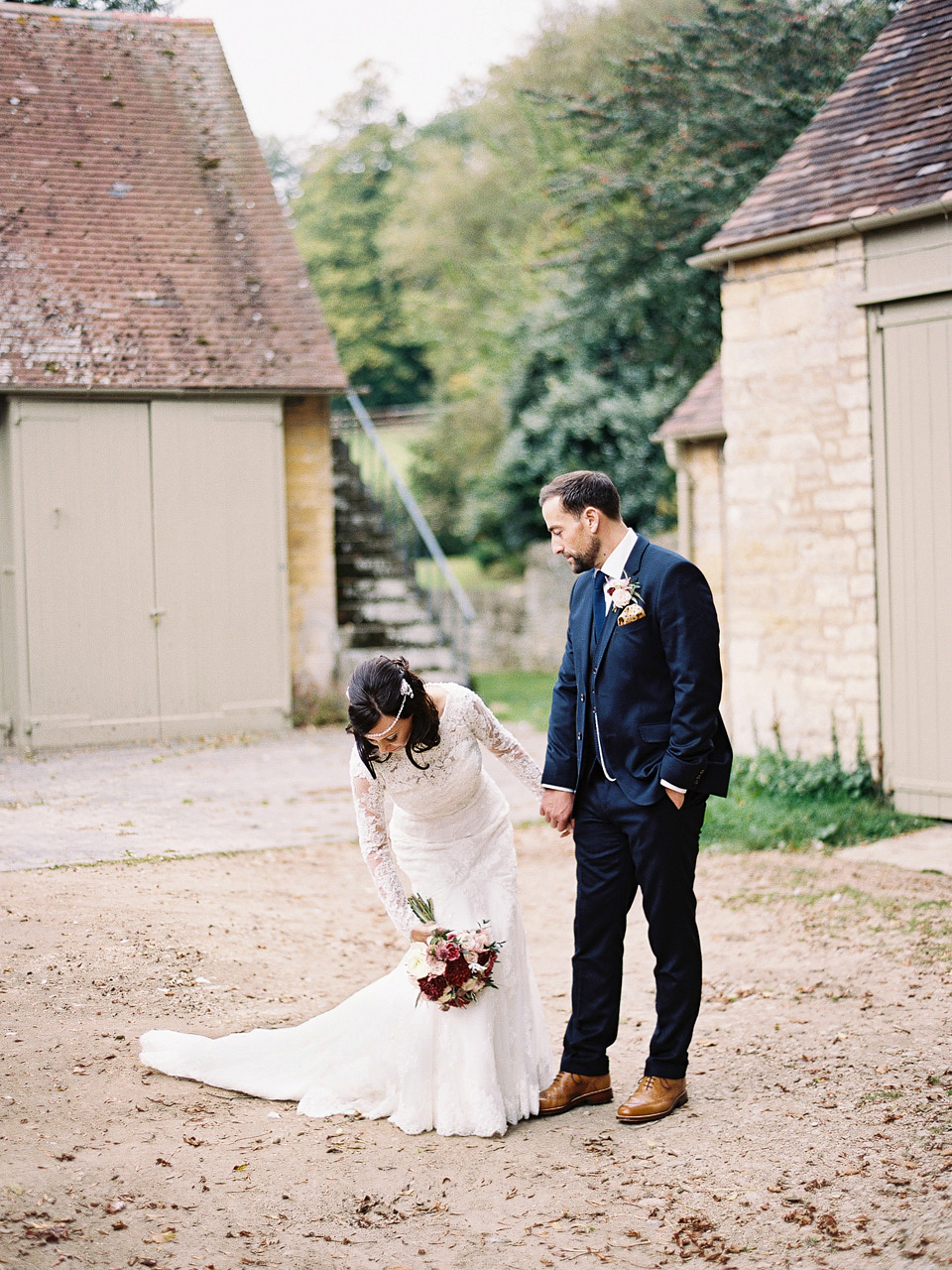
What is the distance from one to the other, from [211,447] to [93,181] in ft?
9.69

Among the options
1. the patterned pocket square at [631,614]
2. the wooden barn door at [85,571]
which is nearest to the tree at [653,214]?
the wooden barn door at [85,571]

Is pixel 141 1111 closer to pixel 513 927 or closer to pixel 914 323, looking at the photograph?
pixel 513 927

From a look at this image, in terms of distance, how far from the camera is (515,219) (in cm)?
2931

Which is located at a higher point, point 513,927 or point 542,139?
point 542,139

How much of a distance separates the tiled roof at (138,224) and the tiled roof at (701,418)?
3310 millimetres

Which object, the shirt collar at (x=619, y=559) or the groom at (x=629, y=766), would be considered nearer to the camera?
the groom at (x=629, y=766)

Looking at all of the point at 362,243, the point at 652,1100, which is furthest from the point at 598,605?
the point at 362,243

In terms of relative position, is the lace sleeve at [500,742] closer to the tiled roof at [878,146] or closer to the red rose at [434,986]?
the red rose at [434,986]

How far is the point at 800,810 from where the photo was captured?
8586mm

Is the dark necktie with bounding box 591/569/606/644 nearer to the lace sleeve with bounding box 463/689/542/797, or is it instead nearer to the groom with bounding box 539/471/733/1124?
the groom with bounding box 539/471/733/1124

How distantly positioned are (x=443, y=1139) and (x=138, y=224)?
34.6 ft

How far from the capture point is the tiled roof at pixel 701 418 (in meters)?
12.1

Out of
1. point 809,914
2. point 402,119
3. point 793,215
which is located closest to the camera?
point 809,914

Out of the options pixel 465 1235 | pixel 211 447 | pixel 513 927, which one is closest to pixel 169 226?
pixel 211 447
